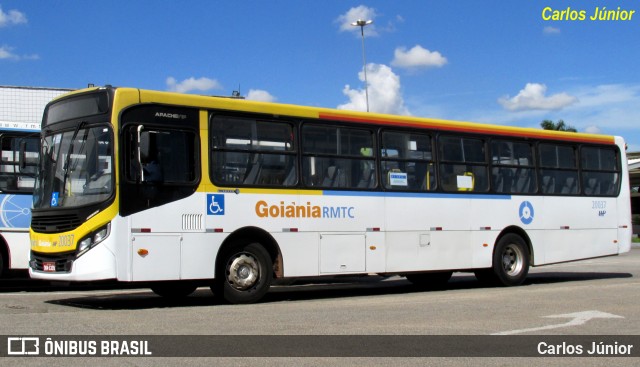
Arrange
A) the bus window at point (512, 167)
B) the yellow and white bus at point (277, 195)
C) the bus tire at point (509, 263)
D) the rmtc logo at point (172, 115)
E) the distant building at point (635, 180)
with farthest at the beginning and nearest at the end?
→ the distant building at point (635, 180)
the bus window at point (512, 167)
the bus tire at point (509, 263)
the rmtc logo at point (172, 115)
the yellow and white bus at point (277, 195)

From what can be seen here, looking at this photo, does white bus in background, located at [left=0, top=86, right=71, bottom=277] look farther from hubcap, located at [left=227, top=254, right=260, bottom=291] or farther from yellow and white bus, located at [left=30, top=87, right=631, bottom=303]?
hubcap, located at [left=227, top=254, right=260, bottom=291]

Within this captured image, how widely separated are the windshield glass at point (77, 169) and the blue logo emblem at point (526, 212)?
9.13 meters

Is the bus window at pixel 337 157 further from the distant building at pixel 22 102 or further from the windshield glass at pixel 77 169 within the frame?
the distant building at pixel 22 102

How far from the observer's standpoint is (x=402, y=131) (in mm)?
15453

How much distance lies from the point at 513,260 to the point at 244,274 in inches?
267

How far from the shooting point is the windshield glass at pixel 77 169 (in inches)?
461

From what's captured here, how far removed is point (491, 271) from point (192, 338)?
9.39 metres

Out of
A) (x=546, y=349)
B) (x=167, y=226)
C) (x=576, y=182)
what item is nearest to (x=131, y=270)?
(x=167, y=226)

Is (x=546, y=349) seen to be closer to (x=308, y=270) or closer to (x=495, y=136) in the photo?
(x=308, y=270)

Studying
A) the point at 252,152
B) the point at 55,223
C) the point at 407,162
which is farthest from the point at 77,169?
the point at 407,162

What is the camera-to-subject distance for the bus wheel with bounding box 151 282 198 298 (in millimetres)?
13723

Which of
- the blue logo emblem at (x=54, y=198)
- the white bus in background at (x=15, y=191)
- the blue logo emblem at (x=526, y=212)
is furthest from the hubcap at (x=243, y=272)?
the blue logo emblem at (x=526, y=212)

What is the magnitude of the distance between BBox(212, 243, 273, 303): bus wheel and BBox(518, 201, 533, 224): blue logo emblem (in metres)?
6.49

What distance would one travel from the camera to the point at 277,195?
13.4 metres
